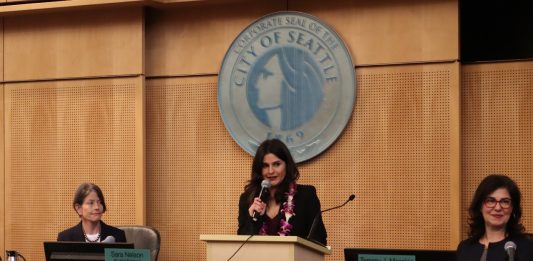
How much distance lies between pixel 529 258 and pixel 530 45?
452 cm

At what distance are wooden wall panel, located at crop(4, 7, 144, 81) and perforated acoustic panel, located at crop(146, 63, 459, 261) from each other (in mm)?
573

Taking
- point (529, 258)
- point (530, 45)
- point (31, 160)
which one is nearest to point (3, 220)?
point (31, 160)

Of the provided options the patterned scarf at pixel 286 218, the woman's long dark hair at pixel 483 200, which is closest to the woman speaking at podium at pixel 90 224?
the patterned scarf at pixel 286 218

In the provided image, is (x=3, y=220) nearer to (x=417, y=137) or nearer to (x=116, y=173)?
(x=116, y=173)

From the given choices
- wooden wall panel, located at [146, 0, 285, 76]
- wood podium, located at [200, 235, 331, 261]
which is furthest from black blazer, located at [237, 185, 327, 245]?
wooden wall panel, located at [146, 0, 285, 76]

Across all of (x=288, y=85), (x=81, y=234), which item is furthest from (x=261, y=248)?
(x=288, y=85)

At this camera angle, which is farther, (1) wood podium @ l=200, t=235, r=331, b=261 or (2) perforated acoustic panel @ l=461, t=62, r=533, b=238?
(2) perforated acoustic panel @ l=461, t=62, r=533, b=238

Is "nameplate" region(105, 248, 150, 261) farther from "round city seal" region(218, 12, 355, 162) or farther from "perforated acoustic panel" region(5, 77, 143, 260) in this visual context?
"perforated acoustic panel" region(5, 77, 143, 260)

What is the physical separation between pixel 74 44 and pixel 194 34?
120 centimetres

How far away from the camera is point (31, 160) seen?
9.22m

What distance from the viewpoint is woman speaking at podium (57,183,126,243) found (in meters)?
6.62

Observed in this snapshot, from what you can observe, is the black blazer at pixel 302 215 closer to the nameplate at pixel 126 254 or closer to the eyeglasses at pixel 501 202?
the nameplate at pixel 126 254

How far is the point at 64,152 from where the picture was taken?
29.9 feet

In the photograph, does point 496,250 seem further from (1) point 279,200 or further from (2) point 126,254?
(2) point 126,254
